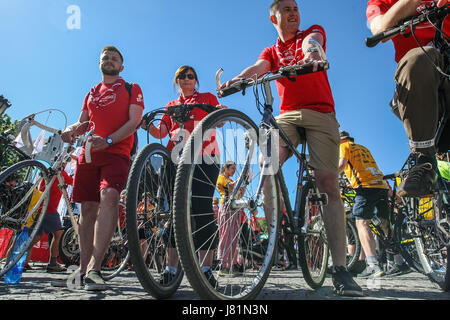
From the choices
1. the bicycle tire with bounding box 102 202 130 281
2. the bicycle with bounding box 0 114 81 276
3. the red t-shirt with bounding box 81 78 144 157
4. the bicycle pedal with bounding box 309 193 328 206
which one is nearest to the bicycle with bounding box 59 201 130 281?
the bicycle tire with bounding box 102 202 130 281

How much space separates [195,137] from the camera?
6.06ft

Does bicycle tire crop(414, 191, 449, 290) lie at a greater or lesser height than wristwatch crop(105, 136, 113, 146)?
lesser

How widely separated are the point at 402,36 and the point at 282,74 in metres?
0.86

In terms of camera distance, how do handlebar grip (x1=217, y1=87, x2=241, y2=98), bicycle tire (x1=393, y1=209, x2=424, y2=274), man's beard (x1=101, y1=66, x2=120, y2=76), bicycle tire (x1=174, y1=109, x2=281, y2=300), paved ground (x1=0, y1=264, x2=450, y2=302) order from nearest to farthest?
bicycle tire (x1=174, y1=109, x2=281, y2=300)
paved ground (x1=0, y1=264, x2=450, y2=302)
handlebar grip (x1=217, y1=87, x2=241, y2=98)
man's beard (x1=101, y1=66, x2=120, y2=76)
bicycle tire (x1=393, y1=209, x2=424, y2=274)

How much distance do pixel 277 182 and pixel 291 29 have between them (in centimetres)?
146

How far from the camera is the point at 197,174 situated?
2.80 metres

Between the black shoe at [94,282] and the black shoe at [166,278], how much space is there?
445mm

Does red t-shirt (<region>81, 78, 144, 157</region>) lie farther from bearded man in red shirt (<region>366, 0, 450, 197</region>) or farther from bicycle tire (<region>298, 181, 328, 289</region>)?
bearded man in red shirt (<region>366, 0, 450, 197</region>)

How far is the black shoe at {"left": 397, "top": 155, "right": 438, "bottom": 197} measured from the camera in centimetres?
193

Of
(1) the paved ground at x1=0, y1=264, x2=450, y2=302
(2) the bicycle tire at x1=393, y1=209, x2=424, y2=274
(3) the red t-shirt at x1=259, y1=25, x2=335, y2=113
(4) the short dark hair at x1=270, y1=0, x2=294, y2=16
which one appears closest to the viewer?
(1) the paved ground at x1=0, y1=264, x2=450, y2=302

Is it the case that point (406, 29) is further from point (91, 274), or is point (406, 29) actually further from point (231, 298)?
point (91, 274)

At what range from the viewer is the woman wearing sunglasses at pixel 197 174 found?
2691mm

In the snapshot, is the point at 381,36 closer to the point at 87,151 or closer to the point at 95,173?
the point at 87,151

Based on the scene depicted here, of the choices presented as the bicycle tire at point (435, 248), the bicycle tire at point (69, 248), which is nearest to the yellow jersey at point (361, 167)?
the bicycle tire at point (435, 248)
